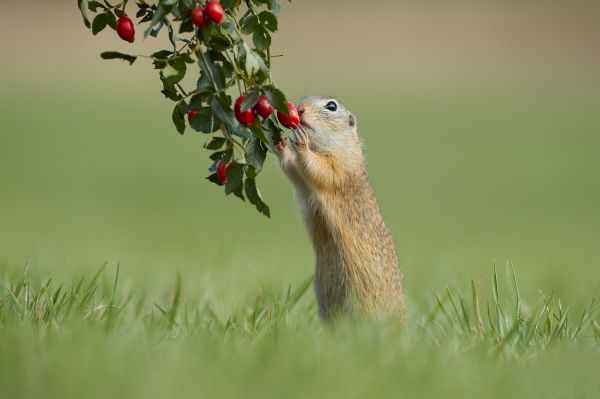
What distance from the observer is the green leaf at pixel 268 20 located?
4.26m

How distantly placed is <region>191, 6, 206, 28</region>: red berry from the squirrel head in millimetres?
1884

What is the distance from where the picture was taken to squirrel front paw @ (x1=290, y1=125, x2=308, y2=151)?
5.73 meters

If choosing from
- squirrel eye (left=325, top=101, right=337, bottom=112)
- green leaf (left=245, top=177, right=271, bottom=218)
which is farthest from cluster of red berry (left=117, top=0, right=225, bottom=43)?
squirrel eye (left=325, top=101, right=337, bottom=112)

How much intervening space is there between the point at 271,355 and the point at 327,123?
2.45m

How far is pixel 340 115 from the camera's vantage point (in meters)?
6.21

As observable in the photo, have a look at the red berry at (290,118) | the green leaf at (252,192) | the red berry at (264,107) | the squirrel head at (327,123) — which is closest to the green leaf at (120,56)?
the red berry at (264,107)

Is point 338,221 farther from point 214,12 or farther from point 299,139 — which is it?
point 214,12

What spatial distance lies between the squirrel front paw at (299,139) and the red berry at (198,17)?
177 centimetres

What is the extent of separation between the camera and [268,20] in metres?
4.27

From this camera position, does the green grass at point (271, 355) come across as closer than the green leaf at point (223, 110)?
Yes

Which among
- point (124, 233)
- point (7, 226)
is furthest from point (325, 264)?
point (7, 226)

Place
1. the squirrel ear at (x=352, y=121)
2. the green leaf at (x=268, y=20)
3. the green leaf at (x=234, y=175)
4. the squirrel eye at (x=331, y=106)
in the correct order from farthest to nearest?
the squirrel ear at (x=352, y=121), the squirrel eye at (x=331, y=106), the green leaf at (x=234, y=175), the green leaf at (x=268, y=20)

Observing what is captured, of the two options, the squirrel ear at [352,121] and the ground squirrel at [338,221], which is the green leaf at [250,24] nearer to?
the ground squirrel at [338,221]

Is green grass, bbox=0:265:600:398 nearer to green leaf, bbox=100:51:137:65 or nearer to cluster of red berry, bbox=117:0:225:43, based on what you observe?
green leaf, bbox=100:51:137:65
